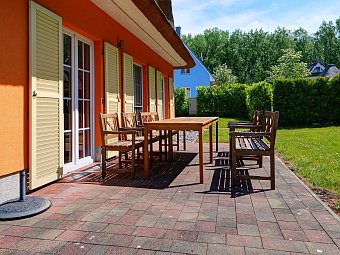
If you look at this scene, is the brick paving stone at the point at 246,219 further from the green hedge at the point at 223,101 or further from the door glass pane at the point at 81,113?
the green hedge at the point at 223,101

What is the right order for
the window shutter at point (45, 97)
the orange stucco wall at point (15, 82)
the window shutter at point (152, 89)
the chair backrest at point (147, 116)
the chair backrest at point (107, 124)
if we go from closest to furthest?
the orange stucco wall at point (15, 82), the window shutter at point (45, 97), the chair backrest at point (107, 124), the chair backrest at point (147, 116), the window shutter at point (152, 89)

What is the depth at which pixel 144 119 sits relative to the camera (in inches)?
230

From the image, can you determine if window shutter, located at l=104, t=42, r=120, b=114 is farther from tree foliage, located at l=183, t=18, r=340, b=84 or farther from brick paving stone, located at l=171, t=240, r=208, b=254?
tree foliage, located at l=183, t=18, r=340, b=84

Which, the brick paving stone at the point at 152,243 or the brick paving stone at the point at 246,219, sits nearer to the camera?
the brick paving stone at the point at 152,243

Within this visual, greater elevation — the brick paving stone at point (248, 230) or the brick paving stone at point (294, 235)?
the brick paving stone at point (248, 230)

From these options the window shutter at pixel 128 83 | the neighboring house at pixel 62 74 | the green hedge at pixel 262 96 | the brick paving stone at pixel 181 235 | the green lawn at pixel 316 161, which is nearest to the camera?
the brick paving stone at pixel 181 235

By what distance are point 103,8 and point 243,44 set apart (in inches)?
1796

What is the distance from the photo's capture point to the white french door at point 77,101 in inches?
168

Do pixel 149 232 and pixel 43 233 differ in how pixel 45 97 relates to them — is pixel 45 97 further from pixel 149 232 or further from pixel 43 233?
pixel 149 232

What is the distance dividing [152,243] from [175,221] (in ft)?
1.41

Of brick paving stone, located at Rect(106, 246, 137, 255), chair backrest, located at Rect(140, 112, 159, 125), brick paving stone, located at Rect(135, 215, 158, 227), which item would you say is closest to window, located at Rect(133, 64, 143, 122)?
chair backrest, located at Rect(140, 112, 159, 125)

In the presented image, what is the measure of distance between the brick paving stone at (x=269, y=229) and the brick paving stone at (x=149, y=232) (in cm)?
71

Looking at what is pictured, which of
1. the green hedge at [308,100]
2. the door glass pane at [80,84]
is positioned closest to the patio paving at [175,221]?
the door glass pane at [80,84]

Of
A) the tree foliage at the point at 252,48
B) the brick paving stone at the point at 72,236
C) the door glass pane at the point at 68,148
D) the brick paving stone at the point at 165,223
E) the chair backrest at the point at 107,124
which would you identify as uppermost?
the tree foliage at the point at 252,48
